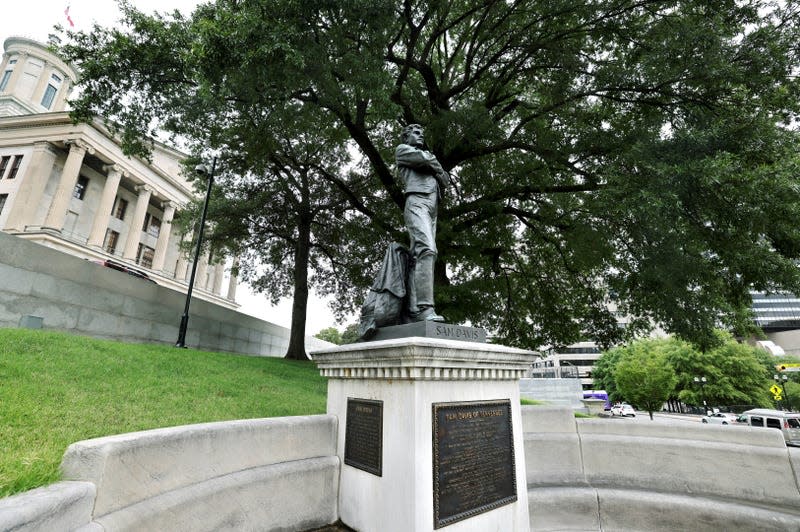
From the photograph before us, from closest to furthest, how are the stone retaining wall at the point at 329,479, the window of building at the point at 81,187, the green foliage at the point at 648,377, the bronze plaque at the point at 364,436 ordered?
the stone retaining wall at the point at 329,479 → the bronze plaque at the point at 364,436 → the window of building at the point at 81,187 → the green foliage at the point at 648,377

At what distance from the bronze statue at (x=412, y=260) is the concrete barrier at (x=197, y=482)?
1410 millimetres

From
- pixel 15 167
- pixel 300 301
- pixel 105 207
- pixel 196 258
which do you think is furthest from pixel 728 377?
pixel 15 167

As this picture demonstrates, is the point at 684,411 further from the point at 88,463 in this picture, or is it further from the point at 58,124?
the point at 58,124

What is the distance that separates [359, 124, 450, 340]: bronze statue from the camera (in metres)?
4.75

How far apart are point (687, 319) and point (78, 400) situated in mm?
14240

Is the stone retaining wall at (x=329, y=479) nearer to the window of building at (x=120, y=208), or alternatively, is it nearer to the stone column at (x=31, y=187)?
the stone column at (x=31, y=187)

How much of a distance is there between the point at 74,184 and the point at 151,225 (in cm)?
1338

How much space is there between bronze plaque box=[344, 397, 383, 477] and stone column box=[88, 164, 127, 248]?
135ft

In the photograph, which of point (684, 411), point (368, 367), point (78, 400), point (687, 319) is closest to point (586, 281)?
point (687, 319)

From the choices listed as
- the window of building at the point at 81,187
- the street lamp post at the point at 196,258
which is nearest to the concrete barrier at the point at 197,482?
the street lamp post at the point at 196,258

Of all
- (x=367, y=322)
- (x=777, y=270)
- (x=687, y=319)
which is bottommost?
(x=367, y=322)

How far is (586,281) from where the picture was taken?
15.8 meters

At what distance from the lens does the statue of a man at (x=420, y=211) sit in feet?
15.6

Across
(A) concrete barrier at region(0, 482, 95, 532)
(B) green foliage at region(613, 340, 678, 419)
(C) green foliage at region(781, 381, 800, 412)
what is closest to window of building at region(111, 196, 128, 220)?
(A) concrete barrier at region(0, 482, 95, 532)
